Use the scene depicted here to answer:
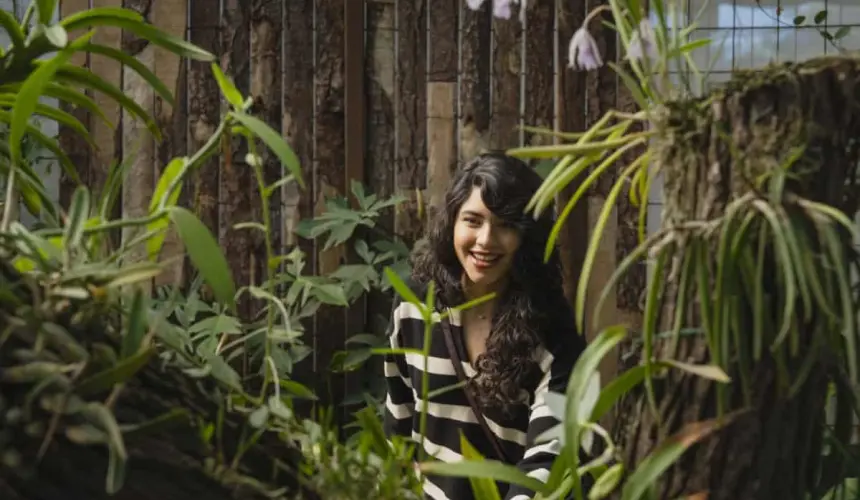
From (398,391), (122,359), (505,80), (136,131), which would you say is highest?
(505,80)

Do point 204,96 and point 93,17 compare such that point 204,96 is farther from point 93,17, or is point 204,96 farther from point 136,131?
point 93,17

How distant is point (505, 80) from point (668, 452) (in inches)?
64.5

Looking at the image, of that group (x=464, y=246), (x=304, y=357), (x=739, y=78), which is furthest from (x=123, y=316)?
(x=304, y=357)

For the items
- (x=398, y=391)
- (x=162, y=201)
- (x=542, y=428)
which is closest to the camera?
(x=162, y=201)

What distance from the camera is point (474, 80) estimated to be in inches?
80.6

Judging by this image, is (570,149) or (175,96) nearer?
(570,149)

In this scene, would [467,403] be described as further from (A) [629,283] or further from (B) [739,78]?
(A) [629,283]

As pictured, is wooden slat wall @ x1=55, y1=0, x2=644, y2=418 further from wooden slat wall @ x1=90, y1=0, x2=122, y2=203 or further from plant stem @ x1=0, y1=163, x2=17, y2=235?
plant stem @ x1=0, y1=163, x2=17, y2=235

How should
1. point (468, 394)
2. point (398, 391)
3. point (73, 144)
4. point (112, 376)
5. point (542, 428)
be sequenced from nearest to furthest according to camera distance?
point (112, 376)
point (542, 428)
point (468, 394)
point (398, 391)
point (73, 144)

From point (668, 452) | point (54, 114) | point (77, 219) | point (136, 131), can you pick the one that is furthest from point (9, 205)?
point (136, 131)

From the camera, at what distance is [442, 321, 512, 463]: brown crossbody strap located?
1.14m

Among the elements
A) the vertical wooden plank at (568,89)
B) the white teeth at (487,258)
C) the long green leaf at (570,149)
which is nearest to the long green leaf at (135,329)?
the long green leaf at (570,149)

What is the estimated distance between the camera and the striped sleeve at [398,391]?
1.30 metres

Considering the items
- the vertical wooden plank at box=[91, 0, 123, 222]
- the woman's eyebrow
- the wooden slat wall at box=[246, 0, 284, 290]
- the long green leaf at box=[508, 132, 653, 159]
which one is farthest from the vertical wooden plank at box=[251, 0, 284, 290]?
the long green leaf at box=[508, 132, 653, 159]
